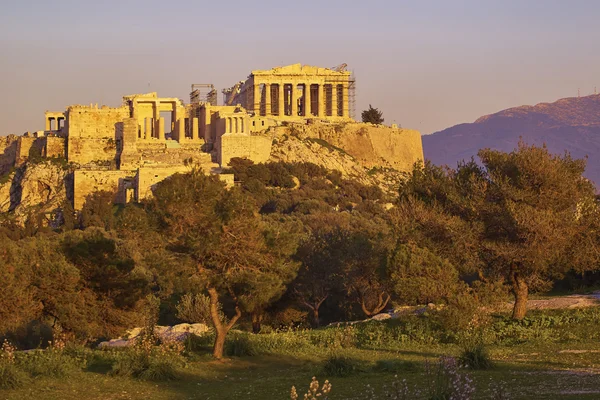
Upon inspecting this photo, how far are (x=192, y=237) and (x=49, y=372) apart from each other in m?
4.08

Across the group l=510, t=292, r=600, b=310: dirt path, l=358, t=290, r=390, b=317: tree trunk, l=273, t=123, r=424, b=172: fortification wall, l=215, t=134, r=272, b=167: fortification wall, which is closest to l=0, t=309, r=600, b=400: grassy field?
l=510, t=292, r=600, b=310: dirt path

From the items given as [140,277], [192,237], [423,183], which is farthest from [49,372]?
[423,183]

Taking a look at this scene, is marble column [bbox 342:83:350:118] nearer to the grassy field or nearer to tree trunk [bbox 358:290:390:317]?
tree trunk [bbox 358:290:390:317]

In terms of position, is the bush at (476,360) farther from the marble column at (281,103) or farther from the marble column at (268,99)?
the marble column at (268,99)

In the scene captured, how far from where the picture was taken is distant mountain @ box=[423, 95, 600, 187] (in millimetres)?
138000

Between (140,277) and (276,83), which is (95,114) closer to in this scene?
(276,83)

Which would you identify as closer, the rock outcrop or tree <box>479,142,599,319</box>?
the rock outcrop

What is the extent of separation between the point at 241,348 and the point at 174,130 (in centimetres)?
5022

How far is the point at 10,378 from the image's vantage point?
563 inches

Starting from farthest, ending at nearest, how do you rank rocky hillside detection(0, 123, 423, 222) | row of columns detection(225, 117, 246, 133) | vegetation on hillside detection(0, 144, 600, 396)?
row of columns detection(225, 117, 246, 133) → rocky hillside detection(0, 123, 423, 222) → vegetation on hillside detection(0, 144, 600, 396)

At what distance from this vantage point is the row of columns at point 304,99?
7338cm

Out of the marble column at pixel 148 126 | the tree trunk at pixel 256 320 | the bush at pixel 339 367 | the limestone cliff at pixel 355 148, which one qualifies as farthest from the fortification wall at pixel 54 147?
the bush at pixel 339 367

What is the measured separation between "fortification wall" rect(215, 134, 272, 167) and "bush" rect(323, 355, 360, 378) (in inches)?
1801

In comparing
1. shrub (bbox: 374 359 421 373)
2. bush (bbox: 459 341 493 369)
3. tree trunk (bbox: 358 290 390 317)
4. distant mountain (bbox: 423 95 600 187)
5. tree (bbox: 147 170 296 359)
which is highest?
distant mountain (bbox: 423 95 600 187)
